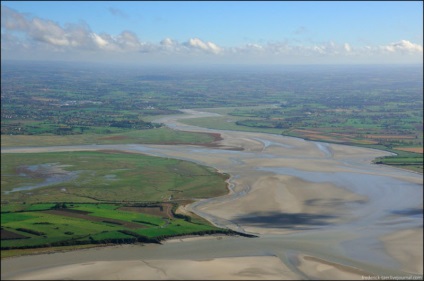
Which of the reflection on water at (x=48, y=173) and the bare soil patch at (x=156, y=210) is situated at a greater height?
the reflection on water at (x=48, y=173)

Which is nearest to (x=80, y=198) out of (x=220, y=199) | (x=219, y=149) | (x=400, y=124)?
(x=220, y=199)

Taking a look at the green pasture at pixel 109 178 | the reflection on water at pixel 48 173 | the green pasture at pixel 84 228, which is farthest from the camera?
the reflection on water at pixel 48 173

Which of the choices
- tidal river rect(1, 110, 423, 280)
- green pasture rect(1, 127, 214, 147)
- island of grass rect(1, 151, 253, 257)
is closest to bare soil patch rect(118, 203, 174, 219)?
island of grass rect(1, 151, 253, 257)

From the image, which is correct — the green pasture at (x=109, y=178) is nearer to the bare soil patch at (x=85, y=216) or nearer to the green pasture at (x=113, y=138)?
the bare soil patch at (x=85, y=216)

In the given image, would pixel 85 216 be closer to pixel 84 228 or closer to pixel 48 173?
pixel 84 228

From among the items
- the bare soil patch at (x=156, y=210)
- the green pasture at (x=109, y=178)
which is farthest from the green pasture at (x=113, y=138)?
the bare soil patch at (x=156, y=210)

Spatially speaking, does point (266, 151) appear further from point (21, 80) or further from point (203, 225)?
point (21, 80)

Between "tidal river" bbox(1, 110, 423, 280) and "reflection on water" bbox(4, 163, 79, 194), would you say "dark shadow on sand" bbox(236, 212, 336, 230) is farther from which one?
"reflection on water" bbox(4, 163, 79, 194)
